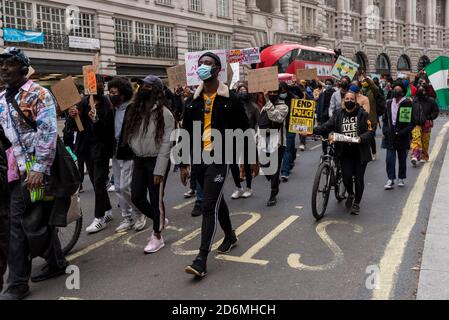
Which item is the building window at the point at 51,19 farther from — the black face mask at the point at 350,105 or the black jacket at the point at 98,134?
the black face mask at the point at 350,105

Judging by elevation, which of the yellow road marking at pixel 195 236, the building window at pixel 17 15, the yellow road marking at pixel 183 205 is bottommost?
the yellow road marking at pixel 195 236

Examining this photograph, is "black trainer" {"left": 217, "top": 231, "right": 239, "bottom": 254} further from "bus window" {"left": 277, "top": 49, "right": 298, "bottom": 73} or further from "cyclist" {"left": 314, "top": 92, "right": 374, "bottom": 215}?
"bus window" {"left": 277, "top": 49, "right": 298, "bottom": 73}

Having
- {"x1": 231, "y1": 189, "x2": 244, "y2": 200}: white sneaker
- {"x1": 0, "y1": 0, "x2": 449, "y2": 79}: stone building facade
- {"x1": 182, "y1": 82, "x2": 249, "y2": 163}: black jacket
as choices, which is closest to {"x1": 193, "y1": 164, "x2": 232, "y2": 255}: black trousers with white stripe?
{"x1": 182, "y1": 82, "x2": 249, "y2": 163}: black jacket

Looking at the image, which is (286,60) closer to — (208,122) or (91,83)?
(91,83)

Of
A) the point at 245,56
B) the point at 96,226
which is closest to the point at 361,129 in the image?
the point at 96,226

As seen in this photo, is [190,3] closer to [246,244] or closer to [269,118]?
[269,118]

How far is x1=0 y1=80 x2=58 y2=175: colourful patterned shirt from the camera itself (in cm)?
381

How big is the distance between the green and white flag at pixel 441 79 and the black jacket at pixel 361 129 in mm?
4228

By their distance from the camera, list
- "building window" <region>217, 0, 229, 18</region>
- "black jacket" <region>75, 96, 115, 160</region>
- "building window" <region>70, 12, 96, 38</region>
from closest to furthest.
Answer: "black jacket" <region>75, 96, 115, 160</region> → "building window" <region>70, 12, 96, 38</region> → "building window" <region>217, 0, 229, 18</region>

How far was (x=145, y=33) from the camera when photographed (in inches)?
1159

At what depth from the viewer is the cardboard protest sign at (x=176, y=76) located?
36.0 ft

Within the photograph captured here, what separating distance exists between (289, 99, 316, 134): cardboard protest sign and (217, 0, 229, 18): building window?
2956 centimetres

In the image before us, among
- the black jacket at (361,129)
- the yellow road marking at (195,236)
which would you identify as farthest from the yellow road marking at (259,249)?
the black jacket at (361,129)
